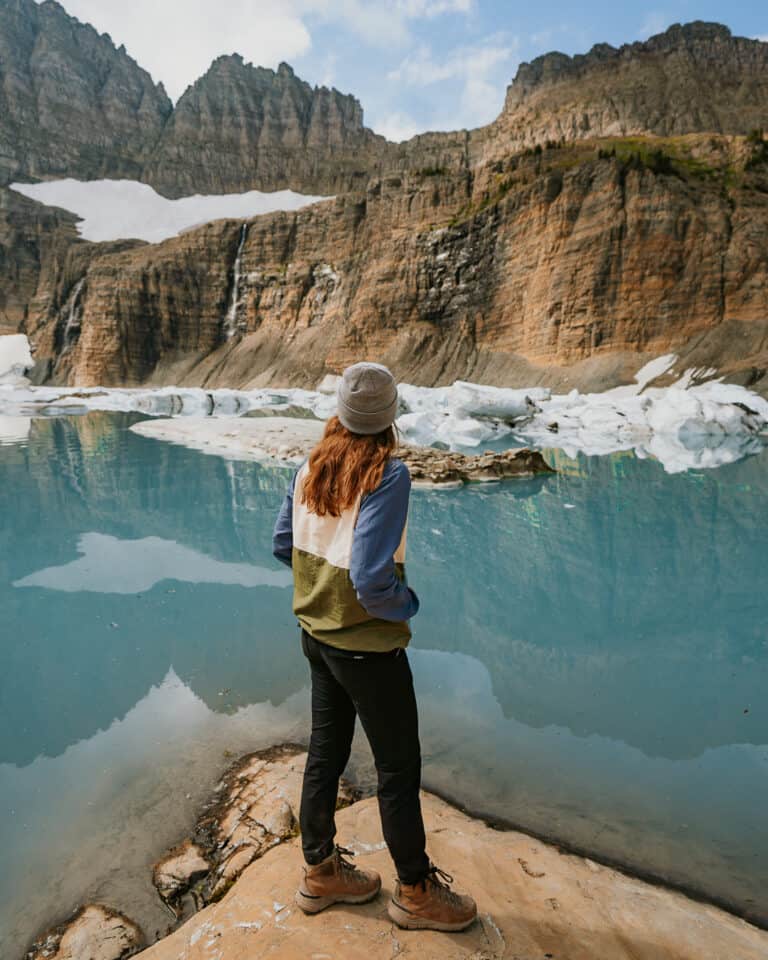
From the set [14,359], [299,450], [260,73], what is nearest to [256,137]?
[260,73]

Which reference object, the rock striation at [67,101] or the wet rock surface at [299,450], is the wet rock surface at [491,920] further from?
the rock striation at [67,101]

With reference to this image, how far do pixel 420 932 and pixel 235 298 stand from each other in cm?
7102

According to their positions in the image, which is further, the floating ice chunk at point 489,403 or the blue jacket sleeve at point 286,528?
the floating ice chunk at point 489,403

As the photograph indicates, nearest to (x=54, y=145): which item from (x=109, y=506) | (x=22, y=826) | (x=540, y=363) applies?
(x=540, y=363)

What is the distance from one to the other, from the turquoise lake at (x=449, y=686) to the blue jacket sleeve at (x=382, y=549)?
1713 millimetres

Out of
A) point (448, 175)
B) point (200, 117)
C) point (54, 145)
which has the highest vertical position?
point (200, 117)

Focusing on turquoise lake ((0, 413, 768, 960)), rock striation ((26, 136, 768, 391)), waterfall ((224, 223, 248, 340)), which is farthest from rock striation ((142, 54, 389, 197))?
turquoise lake ((0, 413, 768, 960))

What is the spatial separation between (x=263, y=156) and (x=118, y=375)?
6525cm

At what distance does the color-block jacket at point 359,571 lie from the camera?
1.86m

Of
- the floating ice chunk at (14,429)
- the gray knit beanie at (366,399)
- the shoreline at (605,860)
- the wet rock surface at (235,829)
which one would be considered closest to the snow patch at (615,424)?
the floating ice chunk at (14,429)

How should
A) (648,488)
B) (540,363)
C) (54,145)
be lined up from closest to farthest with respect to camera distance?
(648,488) < (540,363) < (54,145)

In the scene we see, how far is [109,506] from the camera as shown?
407 inches

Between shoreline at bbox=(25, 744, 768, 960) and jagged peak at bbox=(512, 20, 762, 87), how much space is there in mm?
95282

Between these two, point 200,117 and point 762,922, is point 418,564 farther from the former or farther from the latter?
point 200,117
